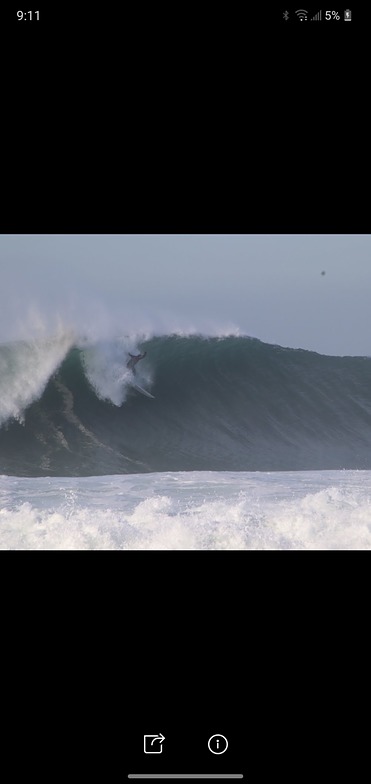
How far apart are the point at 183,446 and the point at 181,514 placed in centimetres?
357

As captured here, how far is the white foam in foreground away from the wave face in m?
1.48

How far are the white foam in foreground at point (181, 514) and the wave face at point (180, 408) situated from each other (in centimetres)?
148

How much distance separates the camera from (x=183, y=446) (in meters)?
9.25

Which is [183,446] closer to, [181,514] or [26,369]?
[26,369]

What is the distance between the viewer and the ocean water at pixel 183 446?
5.33m

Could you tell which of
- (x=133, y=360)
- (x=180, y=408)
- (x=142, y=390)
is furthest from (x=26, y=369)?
(x=180, y=408)

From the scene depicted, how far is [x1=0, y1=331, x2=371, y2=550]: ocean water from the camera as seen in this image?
533 centimetres

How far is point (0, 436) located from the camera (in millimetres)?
8797

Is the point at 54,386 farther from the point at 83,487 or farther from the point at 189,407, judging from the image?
the point at 83,487
